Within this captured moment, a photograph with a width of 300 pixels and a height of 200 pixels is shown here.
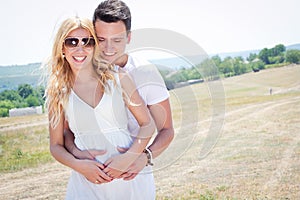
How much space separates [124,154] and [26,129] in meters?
12.7

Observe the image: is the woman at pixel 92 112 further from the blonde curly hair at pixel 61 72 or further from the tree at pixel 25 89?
the tree at pixel 25 89

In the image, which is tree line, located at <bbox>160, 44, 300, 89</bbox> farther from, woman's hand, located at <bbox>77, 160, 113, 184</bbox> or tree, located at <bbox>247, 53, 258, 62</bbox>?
woman's hand, located at <bbox>77, 160, 113, 184</bbox>

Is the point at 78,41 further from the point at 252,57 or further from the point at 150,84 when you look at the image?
the point at 252,57

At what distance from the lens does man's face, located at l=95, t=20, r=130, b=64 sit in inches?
83.7

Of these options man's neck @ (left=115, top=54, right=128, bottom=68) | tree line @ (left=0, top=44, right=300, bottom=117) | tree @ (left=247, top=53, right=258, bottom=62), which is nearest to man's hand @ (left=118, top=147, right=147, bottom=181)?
man's neck @ (left=115, top=54, right=128, bottom=68)

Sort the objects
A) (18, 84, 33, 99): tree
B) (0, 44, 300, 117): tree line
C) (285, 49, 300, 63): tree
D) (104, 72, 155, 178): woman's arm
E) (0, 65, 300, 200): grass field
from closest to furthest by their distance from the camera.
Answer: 1. (104, 72, 155, 178): woman's arm
2. (0, 65, 300, 200): grass field
3. (18, 84, 33, 99): tree
4. (0, 44, 300, 117): tree line
5. (285, 49, 300, 63): tree

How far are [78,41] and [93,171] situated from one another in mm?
619

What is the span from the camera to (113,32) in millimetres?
2131

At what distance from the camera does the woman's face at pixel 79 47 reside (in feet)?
6.79

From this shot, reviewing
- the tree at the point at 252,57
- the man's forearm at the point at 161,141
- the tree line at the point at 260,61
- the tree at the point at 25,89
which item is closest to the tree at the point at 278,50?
the tree line at the point at 260,61

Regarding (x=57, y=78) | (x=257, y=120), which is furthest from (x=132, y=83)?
(x=257, y=120)

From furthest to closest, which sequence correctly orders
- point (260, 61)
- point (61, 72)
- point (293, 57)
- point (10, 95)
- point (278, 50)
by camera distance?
point (278, 50), point (260, 61), point (293, 57), point (10, 95), point (61, 72)

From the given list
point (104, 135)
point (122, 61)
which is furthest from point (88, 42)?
point (104, 135)

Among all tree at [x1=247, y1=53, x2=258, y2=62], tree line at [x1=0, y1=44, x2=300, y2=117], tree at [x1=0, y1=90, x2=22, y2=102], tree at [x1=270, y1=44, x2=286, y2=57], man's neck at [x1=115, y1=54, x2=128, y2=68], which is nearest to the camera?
man's neck at [x1=115, y1=54, x2=128, y2=68]
